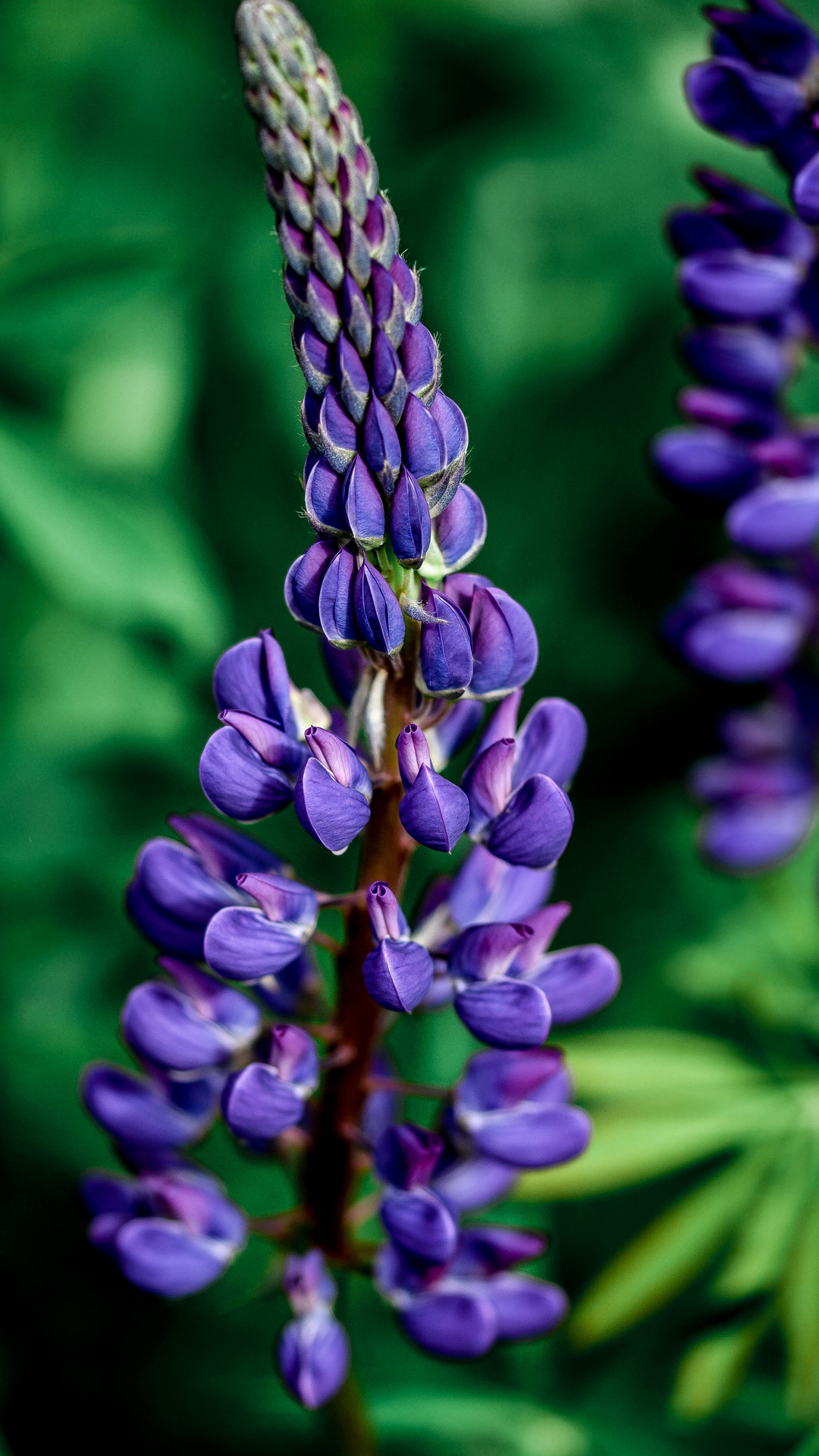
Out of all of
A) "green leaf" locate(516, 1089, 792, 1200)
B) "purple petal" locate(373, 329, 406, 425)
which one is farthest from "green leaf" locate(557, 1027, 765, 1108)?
"purple petal" locate(373, 329, 406, 425)

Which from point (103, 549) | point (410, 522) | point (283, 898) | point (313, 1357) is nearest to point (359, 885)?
point (283, 898)

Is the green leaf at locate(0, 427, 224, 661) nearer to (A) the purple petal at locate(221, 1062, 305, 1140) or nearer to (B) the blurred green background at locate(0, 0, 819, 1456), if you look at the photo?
(B) the blurred green background at locate(0, 0, 819, 1456)

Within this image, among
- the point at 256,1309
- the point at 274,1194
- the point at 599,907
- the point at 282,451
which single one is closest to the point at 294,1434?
the point at 256,1309

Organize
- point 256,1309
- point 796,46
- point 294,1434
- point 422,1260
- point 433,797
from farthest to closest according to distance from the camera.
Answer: point 256,1309, point 294,1434, point 796,46, point 422,1260, point 433,797

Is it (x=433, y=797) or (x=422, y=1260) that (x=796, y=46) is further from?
(x=422, y=1260)

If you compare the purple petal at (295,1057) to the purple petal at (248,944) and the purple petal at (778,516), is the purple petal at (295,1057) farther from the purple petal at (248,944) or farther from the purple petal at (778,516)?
the purple petal at (778,516)
